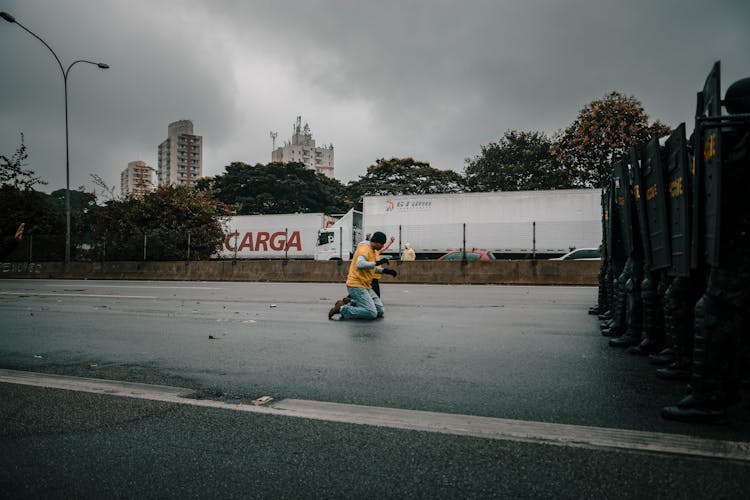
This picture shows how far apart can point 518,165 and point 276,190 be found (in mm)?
30087

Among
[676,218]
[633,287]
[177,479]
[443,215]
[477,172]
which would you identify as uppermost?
[477,172]

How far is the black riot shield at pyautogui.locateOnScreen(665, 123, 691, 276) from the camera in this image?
381 cm

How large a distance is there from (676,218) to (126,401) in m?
4.28

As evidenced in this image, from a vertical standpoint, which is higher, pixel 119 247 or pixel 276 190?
pixel 276 190

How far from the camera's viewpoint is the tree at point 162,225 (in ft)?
78.8

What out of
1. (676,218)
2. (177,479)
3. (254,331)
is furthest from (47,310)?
(676,218)

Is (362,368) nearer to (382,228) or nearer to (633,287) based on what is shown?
(633,287)

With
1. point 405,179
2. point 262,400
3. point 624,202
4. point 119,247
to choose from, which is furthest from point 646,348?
point 405,179

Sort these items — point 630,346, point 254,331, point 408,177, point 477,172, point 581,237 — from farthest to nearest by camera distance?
point 408,177 < point 477,172 < point 581,237 < point 254,331 < point 630,346

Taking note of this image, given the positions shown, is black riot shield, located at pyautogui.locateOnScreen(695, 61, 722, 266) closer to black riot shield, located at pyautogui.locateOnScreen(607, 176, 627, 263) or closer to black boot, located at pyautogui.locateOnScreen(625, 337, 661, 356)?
black boot, located at pyautogui.locateOnScreen(625, 337, 661, 356)

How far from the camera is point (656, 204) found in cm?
480

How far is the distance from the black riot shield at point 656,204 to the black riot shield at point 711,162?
3.60 ft

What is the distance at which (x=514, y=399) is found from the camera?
144 inches

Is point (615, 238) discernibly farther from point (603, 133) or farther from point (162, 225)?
Result: point (603, 133)
